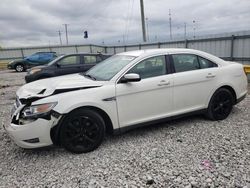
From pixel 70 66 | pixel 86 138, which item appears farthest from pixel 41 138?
pixel 70 66

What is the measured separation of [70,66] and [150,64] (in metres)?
5.51

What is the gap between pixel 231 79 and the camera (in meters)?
4.36

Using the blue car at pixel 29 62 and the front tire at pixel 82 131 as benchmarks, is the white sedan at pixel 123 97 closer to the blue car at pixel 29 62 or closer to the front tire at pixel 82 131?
the front tire at pixel 82 131

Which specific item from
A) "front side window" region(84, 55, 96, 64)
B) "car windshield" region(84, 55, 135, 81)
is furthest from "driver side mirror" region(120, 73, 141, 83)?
"front side window" region(84, 55, 96, 64)

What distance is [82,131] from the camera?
3.18 m

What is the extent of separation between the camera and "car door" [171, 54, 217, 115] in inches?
152

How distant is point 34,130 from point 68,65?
590cm

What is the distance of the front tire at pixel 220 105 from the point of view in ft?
Result: 14.0

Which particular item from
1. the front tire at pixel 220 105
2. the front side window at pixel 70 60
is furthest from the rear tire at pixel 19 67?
the front tire at pixel 220 105

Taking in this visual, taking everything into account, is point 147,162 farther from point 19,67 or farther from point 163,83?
point 19,67

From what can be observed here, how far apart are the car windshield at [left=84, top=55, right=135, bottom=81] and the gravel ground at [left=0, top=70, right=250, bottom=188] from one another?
114 cm

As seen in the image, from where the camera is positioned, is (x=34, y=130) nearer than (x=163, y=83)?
Yes

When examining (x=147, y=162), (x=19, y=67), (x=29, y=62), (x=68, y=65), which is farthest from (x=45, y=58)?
(x=147, y=162)

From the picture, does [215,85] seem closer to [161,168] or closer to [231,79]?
[231,79]
